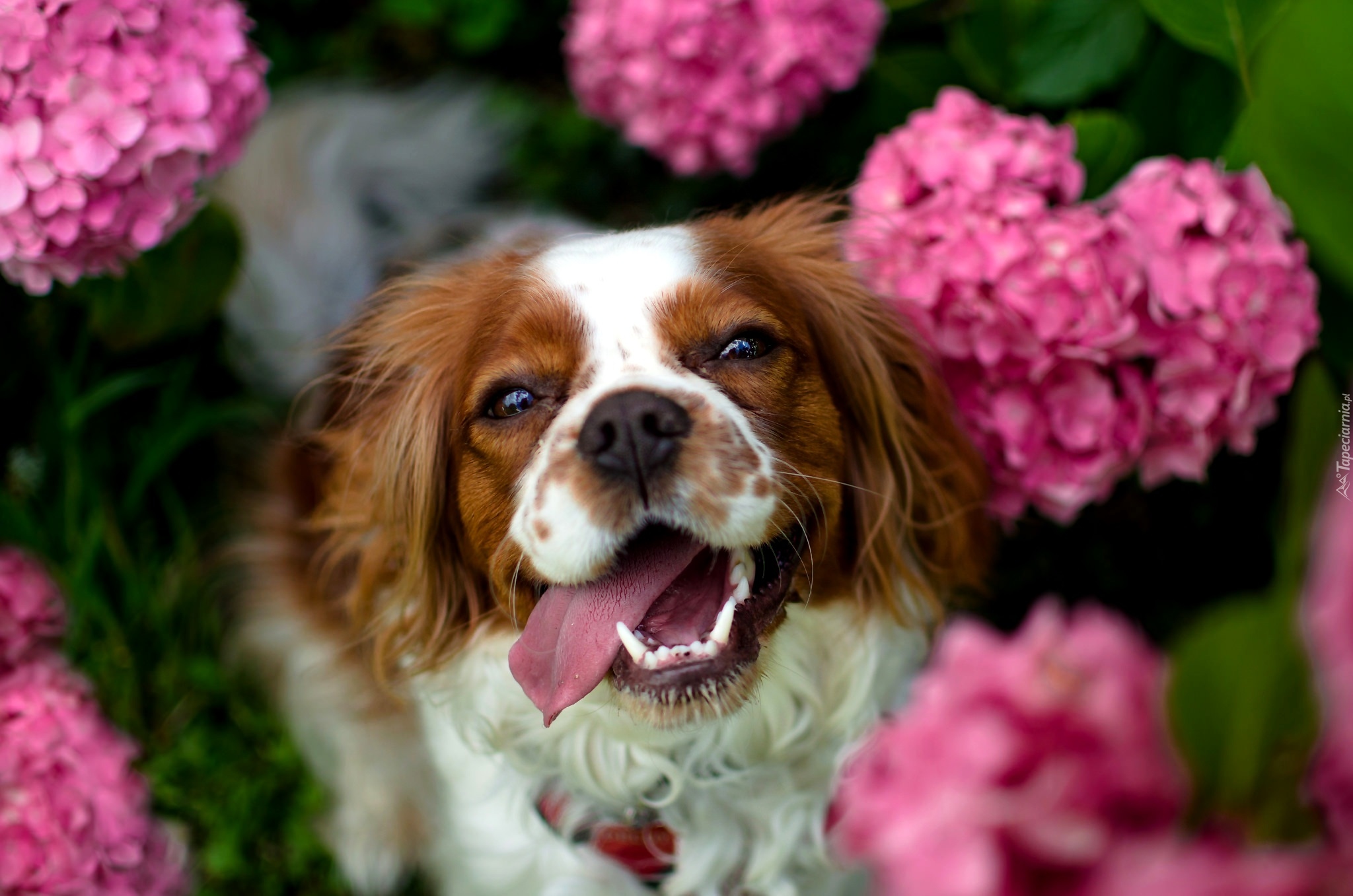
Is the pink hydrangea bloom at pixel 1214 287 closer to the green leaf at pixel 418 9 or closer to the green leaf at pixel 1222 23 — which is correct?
the green leaf at pixel 1222 23

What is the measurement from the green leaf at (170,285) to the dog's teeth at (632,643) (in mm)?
1159

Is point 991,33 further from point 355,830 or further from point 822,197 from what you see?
point 355,830

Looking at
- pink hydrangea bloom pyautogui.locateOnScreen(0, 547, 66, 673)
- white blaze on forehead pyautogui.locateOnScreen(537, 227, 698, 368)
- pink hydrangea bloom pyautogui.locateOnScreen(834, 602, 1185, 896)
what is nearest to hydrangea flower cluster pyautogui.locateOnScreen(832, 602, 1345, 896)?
pink hydrangea bloom pyautogui.locateOnScreen(834, 602, 1185, 896)

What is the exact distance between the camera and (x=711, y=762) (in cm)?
167

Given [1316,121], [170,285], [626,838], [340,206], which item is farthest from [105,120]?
[1316,121]

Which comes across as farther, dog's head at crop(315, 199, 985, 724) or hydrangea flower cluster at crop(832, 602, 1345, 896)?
dog's head at crop(315, 199, 985, 724)

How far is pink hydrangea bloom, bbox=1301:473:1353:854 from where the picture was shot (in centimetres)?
43

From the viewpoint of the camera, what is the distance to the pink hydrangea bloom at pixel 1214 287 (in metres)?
1.43

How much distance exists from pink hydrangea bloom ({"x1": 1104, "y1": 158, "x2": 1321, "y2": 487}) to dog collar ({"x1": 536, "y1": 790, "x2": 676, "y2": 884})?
102cm

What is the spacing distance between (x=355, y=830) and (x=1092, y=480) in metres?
1.77

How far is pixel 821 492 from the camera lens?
1.53 metres

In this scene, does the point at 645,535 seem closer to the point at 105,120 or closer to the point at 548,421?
the point at 548,421

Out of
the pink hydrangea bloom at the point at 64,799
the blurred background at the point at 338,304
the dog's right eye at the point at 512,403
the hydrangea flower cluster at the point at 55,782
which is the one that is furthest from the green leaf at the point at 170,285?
the dog's right eye at the point at 512,403

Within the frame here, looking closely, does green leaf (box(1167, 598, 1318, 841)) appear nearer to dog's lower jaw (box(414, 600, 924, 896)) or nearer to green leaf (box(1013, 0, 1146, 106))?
dog's lower jaw (box(414, 600, 924, 896))
